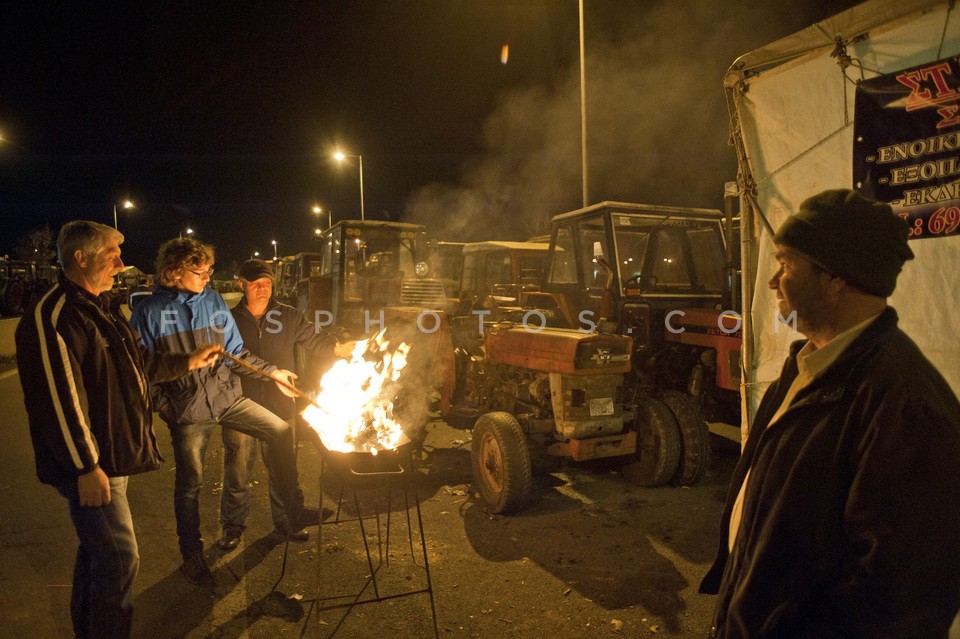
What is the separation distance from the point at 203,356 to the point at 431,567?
89.0 inches

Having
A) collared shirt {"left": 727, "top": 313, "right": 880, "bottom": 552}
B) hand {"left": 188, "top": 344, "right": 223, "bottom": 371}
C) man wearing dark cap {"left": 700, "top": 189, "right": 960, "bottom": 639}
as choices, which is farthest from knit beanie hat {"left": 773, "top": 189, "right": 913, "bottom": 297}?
hand {"left": 188, "top": 344, "right": 223, "bottom": 371}

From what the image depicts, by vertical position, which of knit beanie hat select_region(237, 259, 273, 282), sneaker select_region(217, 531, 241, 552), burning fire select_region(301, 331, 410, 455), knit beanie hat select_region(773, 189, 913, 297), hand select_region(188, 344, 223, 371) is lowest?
sneaker select_region(217, 531, 241, 552)

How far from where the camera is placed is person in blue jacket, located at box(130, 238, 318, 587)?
3.85 m

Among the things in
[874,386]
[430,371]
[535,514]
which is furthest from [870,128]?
[430,371]

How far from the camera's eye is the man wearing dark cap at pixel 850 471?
1219mm

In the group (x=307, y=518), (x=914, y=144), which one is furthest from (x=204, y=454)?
(x=914, y=144)

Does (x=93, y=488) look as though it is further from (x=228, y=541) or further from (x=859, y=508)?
(x=859, y=508)

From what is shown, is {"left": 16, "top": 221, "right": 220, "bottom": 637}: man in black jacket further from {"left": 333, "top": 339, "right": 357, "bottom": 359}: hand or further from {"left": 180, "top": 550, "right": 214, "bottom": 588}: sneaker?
{"left": 333, "top": 339, "right": 357, "bottom": 359}: hand

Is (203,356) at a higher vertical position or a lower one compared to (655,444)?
higher

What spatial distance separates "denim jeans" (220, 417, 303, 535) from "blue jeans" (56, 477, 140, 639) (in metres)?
1.52

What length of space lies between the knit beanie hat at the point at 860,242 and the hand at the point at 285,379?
3671mm

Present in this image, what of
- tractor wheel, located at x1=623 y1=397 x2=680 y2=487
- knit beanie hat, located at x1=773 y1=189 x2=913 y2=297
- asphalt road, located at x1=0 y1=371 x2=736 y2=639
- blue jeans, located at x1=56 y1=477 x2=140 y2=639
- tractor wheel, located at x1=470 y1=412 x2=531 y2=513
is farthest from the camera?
tractor wheel, located at x1=623 y1=397 x2=680 y2=487

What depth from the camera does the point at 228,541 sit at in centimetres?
437

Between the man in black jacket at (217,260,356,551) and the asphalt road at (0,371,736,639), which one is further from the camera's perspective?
the man in black jacket at (217,260,356,551)
